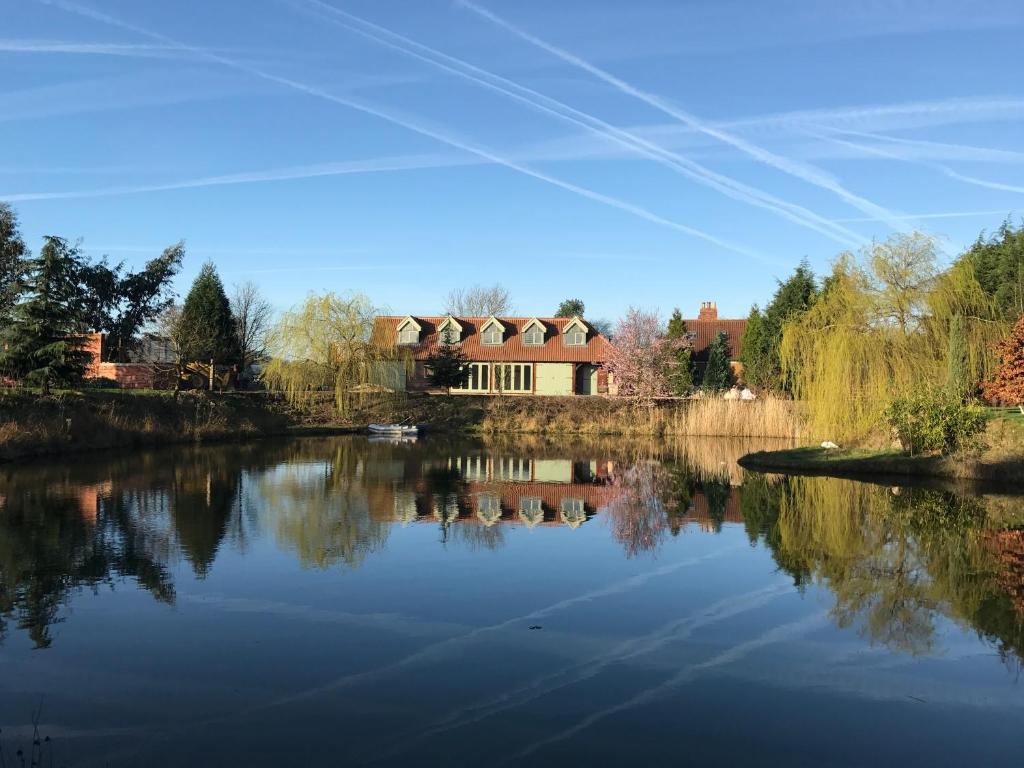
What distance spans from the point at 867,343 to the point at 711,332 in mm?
31834

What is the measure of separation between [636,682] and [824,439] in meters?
23.5

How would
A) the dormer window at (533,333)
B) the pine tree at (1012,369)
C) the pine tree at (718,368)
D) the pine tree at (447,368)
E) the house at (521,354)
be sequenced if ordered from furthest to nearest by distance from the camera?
the dormer window at (533,333) < the house at (521,354) < the pine tree at (718,368) < the pine tree at (447,368) < the pine tree at (1012,369)

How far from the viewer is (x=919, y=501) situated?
1958cm

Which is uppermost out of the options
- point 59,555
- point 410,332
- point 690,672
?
point 410,332

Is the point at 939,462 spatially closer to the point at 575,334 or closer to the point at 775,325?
the point at 775,325

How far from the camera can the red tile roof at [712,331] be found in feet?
187

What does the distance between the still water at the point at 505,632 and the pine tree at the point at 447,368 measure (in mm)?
32406

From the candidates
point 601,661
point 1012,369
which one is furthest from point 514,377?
point 601,661

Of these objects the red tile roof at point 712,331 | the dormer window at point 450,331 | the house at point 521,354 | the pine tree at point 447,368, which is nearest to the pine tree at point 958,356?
the house at point 521,354

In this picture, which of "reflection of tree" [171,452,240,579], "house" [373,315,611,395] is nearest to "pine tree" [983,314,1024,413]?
"reflection of tree" [171,452,240,579]

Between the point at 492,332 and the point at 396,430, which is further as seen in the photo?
the point at 492,332

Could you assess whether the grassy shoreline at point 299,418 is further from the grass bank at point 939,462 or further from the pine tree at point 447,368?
the grass bank at point 939,462

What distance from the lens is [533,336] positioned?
5422 cm

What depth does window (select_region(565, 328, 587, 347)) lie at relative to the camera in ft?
176
